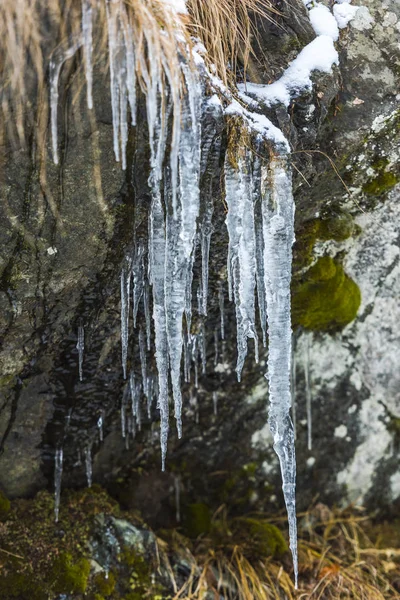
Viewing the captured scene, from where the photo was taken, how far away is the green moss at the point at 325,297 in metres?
3.41

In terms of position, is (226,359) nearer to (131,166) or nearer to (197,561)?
(197,561)

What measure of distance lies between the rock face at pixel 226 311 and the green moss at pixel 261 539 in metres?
0.23

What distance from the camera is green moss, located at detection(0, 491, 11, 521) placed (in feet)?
10.8

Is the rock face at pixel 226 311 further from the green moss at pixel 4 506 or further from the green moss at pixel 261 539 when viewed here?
the green moss at pixel 261 539

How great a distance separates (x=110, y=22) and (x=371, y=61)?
135 centimetres

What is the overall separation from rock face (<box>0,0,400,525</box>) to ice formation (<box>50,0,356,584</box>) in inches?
3.2

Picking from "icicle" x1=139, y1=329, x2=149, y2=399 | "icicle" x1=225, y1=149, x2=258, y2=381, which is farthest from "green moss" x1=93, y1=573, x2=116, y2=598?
"icicle" x1=225, y1=149, x2=258, y2=381

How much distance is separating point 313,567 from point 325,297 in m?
1.67

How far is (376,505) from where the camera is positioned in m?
4.34

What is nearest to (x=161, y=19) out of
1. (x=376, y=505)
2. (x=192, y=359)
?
(x=192, y=359)

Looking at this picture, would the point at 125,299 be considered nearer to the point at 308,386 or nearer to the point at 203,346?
the point at 203,346

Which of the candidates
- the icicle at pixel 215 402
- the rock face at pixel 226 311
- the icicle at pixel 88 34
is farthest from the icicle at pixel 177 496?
the icicle at pixel 88 34

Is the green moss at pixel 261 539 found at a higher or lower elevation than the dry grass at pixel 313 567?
higher

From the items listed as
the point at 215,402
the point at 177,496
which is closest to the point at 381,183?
the point at 215,402
